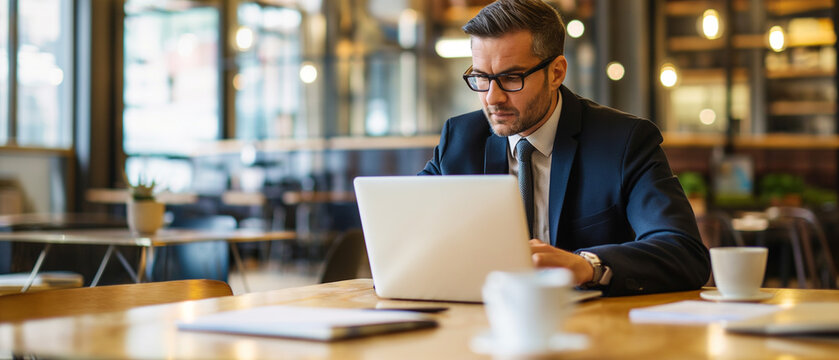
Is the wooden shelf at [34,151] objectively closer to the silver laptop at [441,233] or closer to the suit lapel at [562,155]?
the suit lapel at [562,155]

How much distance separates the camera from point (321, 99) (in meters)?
10.9

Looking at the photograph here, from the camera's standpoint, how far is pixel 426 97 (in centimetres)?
1077

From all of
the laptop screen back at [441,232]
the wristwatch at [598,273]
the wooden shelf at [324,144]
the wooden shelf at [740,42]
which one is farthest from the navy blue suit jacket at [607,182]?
the wooden shelf at [740,42]

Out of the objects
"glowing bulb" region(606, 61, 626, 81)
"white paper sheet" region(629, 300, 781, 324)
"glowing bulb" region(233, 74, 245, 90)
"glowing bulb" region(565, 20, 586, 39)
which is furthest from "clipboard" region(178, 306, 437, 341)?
"glowing bulb" region(233, 74, 245, 90)

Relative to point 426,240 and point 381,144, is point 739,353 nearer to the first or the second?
point 426,240

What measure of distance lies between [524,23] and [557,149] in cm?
27

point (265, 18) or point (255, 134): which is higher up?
point (265, 18)

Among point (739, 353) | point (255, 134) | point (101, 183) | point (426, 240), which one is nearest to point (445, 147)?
point (426, 240)

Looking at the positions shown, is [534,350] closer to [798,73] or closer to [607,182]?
[607,182]

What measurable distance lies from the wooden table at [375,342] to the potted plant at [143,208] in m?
2.06

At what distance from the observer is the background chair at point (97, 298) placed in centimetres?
129

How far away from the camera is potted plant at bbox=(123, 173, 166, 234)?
312 cm

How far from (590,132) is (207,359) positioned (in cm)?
118

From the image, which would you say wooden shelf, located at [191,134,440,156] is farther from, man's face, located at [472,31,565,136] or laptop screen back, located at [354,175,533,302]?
laptop screen back, located at [354,175,533,302]
